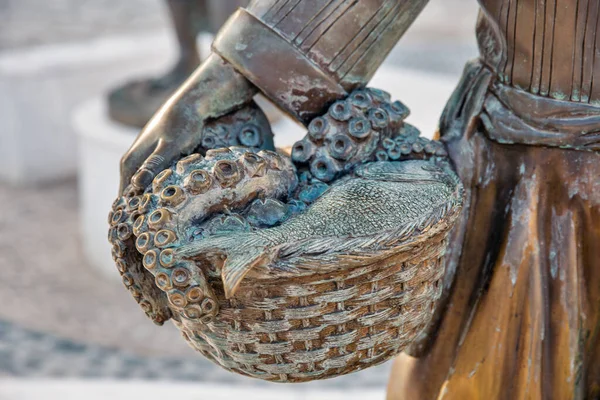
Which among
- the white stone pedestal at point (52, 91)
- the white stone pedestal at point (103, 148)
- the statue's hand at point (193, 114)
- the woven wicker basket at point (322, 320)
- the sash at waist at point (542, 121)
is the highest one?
the white stone pedestal at point (52, 91)

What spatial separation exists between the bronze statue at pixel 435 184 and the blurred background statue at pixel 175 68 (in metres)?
2.28

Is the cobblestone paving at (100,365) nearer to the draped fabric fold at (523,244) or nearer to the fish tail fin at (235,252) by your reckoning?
the draped fabric fold at (523,244)

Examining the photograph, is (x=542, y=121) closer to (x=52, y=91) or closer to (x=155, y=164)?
(x=155, y=164)

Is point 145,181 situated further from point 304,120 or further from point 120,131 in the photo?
point 120,131

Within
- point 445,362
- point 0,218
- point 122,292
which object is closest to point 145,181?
point 445,362

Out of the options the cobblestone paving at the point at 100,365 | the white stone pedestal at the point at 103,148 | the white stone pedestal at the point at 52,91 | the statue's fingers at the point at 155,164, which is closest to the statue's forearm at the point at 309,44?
the statue's fingers at the point at 155,164

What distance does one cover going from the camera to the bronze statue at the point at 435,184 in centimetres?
76

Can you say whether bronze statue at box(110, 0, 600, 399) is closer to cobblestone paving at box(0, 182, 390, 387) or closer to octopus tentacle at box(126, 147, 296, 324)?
octopus tentacle at box(126, 147, 296, 324)

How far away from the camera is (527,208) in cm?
→ 89

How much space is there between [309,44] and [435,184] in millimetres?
183

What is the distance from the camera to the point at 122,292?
10.0 feet

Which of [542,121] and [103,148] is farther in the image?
[103,148]

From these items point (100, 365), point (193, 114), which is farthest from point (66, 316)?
point (193, 114)

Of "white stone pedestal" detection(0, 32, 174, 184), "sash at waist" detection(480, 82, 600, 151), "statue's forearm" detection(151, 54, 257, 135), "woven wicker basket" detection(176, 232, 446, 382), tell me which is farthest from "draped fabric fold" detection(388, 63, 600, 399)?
"white stone pedestal" detection(0, 32, 174, 184)
